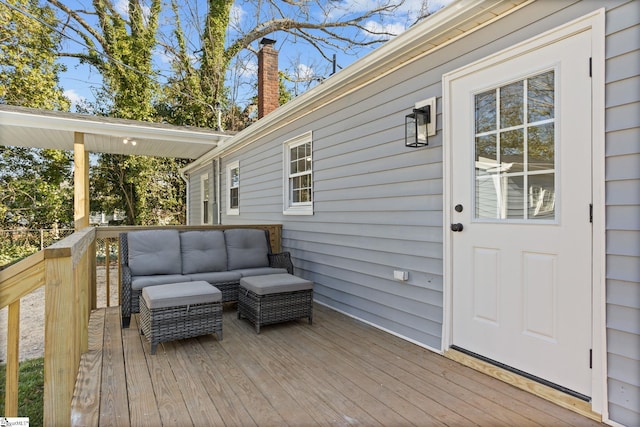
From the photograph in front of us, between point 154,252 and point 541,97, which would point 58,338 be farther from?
point 541,97

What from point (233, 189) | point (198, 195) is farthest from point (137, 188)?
point (233, 189)

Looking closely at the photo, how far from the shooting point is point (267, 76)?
316 inches

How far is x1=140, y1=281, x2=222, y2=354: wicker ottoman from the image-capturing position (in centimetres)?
305

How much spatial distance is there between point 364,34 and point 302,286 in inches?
424

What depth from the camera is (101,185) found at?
13.0m

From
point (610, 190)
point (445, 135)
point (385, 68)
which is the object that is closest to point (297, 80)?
point (385, 68)

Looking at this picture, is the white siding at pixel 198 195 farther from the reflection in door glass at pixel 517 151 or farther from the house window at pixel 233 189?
the reflection in door glass at pixel 517 151

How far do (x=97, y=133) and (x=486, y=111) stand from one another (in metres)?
6.73

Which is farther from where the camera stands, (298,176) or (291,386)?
(298,176)

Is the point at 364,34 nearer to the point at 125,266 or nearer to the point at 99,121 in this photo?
the point at 99,121

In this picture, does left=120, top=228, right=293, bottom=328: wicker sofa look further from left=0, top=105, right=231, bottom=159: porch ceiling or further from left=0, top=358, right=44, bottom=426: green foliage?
left=0, top=105, right=231, bottom=159: porch ceiling

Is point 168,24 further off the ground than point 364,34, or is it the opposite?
point 168,24

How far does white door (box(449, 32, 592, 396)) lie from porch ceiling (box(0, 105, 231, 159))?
236 inches

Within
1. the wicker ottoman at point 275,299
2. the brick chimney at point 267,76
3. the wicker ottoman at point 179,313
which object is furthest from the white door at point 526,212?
the brick chimney at point 267,76
